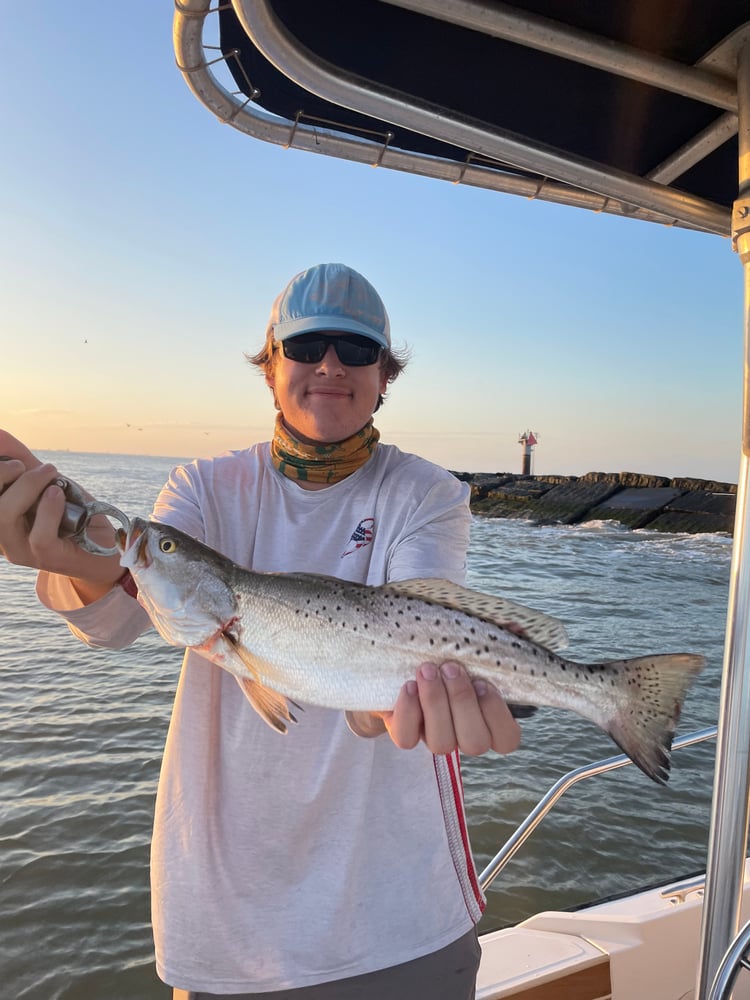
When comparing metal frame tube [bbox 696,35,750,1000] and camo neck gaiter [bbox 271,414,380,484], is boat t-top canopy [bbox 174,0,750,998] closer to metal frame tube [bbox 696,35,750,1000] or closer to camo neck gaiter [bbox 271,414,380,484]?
metal frame tube [bbox 696,35,750,1000]

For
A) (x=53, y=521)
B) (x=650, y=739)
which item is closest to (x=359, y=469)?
(x=53, y=521)

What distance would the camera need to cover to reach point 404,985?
2410mm

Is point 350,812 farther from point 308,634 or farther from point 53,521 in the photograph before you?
point 53,521

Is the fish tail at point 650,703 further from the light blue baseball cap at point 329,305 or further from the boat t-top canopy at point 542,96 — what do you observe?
the light blue baseball cap at point 329,305

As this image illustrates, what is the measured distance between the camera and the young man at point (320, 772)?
7.67 feet

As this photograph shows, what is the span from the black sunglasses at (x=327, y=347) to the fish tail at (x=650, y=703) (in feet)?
4.86

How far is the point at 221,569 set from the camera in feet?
7.74

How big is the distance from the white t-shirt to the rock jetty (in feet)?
127

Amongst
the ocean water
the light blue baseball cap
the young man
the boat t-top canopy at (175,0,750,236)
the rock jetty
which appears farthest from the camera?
the rock jetty

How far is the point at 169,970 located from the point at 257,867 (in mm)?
455

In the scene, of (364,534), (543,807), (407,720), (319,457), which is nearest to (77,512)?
(319,457)

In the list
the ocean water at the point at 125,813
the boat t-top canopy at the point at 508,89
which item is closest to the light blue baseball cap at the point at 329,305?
the boat t-top canopy at the point at 508,89

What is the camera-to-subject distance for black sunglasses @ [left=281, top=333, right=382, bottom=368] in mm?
2715

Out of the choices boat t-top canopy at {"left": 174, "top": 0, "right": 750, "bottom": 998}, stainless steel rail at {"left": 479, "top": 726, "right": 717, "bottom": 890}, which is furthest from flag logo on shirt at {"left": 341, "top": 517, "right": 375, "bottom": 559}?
stainless steel rail at {"left": 479, "top": 726, "right": 717, "bottom": 890}
